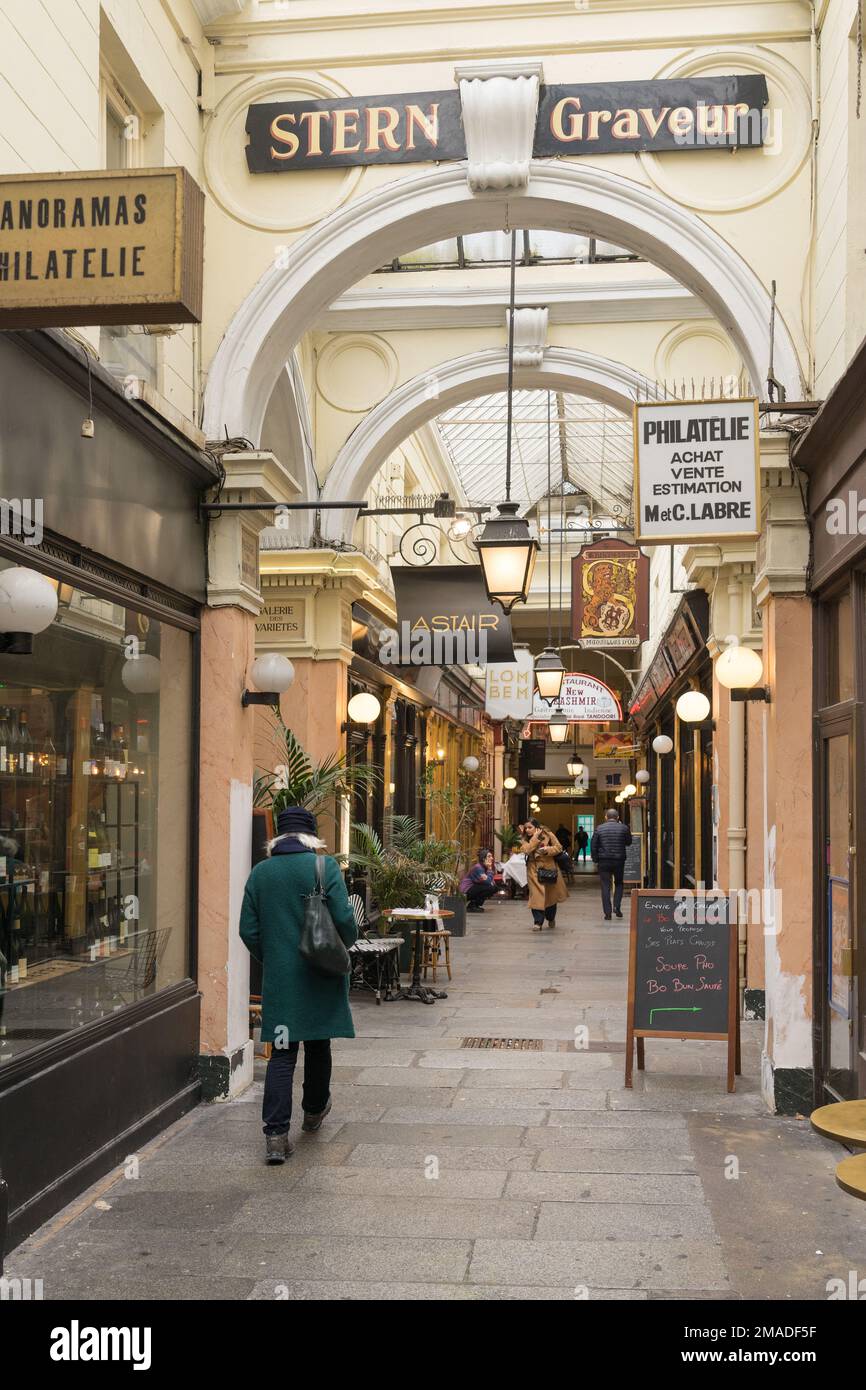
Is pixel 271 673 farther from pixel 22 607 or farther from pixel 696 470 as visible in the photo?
pixel 22 607

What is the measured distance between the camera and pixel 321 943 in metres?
6.57

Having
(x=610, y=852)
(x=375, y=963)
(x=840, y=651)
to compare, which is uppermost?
(x=840, y=651)

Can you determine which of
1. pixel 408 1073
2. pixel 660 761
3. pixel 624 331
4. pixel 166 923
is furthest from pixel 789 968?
pixel 660 761

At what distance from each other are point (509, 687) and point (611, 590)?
34.0ft

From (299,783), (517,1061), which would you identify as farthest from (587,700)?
(517,1061)

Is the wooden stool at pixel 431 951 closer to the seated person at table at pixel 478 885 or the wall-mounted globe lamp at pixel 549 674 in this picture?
the wall-mounted globe lamp at pixel 549 674

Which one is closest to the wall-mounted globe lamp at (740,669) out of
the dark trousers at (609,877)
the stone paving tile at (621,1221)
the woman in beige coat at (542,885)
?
the stone paving tile at (621,1221)

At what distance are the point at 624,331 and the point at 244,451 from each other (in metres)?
6.50

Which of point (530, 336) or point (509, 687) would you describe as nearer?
point (530, 336)

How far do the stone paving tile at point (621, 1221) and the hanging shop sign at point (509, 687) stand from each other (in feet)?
64.1

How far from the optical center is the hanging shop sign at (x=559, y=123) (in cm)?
782

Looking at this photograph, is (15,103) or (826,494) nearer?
(15,103)

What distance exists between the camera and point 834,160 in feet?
23.7

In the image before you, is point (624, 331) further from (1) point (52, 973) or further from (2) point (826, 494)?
(1) point (52, 973)
